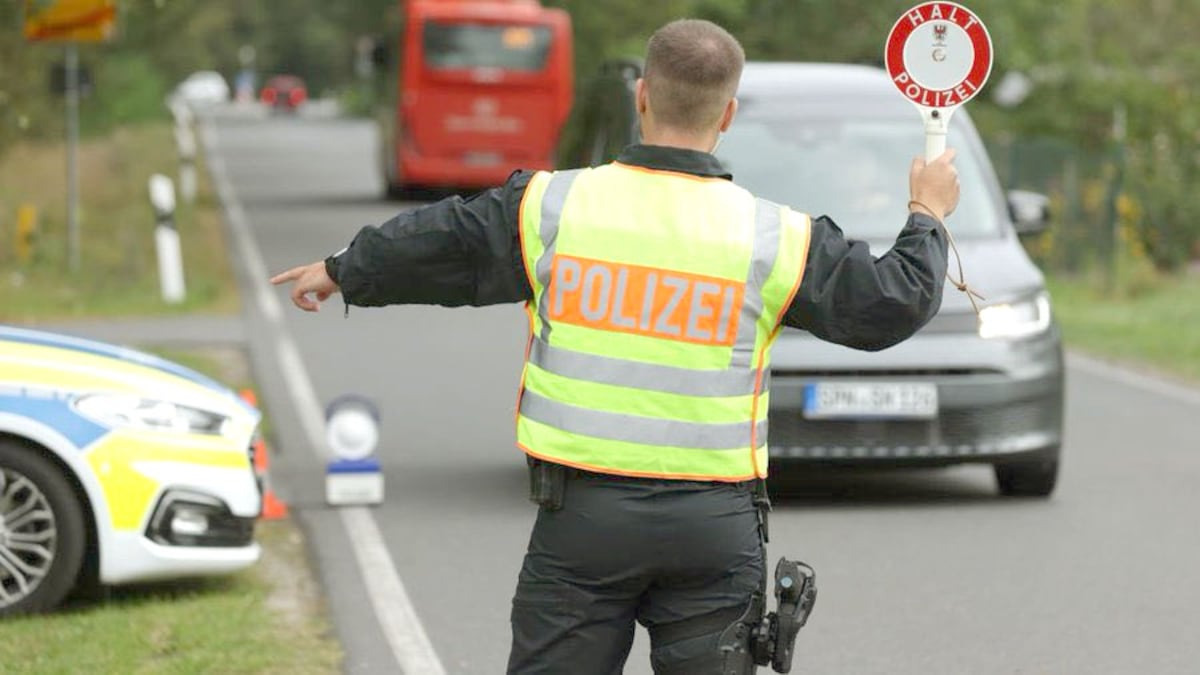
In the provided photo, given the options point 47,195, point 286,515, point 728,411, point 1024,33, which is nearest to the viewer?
point 728,411

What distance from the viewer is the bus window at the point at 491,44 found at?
38125 mm

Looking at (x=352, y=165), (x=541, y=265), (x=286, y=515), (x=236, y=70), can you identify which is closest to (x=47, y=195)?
(x=352, y=165)

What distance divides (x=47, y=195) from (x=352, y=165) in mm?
Result: 16139

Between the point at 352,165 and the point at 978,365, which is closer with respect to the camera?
the point at 978,365

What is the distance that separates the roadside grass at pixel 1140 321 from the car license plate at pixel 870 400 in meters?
6.79

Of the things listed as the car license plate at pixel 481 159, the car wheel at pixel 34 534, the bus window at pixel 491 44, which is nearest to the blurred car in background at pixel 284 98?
the bus window at pixel 491 44

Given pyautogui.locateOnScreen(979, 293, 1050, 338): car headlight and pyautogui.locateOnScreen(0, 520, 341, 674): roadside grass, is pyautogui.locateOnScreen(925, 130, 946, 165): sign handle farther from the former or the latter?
pyautogui.locateOnScreen(979, 293, 1050, 338): car headlight

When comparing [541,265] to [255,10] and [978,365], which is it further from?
[255,10]

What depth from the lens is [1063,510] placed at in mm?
11039

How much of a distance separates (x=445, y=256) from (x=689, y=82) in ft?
1.83

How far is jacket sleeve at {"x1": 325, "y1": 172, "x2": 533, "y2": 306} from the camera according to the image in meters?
4.80

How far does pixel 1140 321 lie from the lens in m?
21.1

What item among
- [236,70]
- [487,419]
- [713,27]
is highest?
[713,27]

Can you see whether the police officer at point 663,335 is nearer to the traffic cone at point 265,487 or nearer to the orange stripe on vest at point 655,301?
the orange stripe on vest at point 655,301
